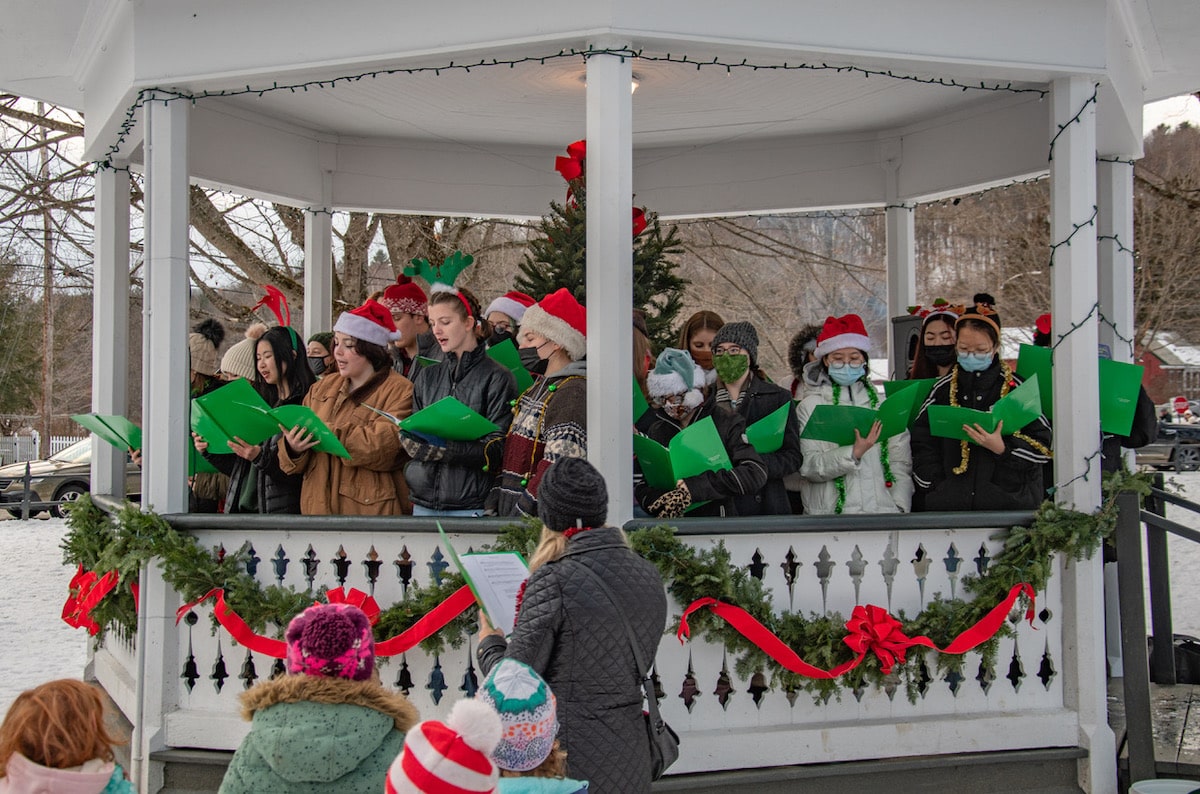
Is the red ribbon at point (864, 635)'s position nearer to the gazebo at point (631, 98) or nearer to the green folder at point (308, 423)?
the gazebo at point (631, 98)

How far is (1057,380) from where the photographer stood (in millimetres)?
5699

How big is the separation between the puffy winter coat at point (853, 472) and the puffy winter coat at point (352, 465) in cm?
196

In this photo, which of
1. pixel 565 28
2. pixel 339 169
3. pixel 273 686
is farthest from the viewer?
pixel 339 169

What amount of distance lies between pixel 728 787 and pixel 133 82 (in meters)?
4.35

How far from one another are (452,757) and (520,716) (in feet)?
1.48

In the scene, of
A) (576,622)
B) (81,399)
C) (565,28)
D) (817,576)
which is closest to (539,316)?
(565,28)

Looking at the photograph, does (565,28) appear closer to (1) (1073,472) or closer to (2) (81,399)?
(1) (1073,472)

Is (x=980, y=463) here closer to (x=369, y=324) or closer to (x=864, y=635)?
(x=864, y=635)

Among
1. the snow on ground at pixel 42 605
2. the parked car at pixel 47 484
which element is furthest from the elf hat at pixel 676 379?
the parked car at pixel 47 484

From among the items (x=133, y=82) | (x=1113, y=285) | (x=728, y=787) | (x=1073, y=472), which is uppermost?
(x=133, y=82)

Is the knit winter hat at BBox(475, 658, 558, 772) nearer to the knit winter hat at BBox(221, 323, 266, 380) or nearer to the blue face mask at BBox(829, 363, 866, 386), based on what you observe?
the blue face mask at BBox(829, 363, 866, 386)

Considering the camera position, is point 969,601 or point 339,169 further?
point 339,169

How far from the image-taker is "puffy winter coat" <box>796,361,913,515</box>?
224 inches

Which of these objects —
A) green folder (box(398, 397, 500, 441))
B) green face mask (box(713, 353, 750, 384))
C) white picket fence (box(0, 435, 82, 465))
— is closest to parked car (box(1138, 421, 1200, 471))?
green face mask (box(713, 353, 750, 384))
